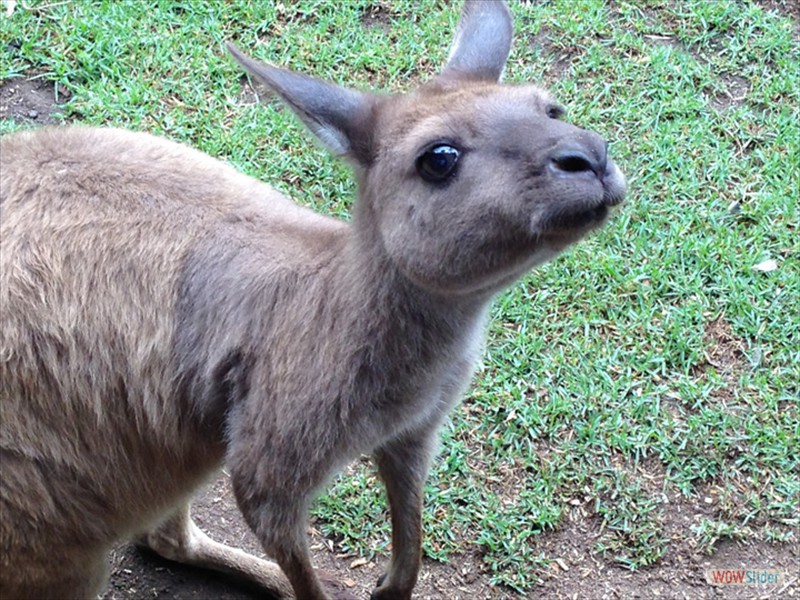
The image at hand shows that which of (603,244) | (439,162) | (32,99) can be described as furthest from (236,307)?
(32,99)

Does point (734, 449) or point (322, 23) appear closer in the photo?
point (734, 449)

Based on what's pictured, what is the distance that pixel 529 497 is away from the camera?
4.49 meters

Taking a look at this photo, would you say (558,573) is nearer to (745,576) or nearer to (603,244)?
(745,576)

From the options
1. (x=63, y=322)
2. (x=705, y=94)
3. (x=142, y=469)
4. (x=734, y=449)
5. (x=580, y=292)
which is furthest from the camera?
(x=705, y=94)

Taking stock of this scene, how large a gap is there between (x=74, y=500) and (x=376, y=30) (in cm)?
364

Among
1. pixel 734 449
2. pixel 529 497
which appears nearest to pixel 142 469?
pixel 529 497

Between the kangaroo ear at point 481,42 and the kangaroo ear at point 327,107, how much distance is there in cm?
34

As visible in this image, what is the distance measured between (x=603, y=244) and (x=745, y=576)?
5.79ft

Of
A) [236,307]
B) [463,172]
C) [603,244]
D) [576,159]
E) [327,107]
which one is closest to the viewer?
[576,159]

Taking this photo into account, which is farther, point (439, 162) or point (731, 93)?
point (731, 93)

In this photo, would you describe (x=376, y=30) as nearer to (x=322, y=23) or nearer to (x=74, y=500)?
(x=322, y=23)

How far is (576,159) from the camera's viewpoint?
2.89 metres

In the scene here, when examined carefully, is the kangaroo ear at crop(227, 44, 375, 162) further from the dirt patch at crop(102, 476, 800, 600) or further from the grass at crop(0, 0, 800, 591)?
the dirt patch at crop(102, 476, 800, 600)

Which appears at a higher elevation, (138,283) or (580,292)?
(138,283)
